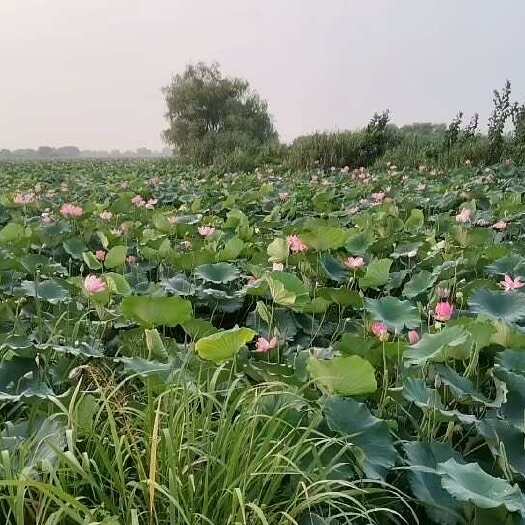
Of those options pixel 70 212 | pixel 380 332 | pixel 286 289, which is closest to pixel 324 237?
pixel 286 289

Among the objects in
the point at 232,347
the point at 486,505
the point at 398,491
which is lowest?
the point at 398,491

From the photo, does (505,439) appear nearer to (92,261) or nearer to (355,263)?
(355,263)

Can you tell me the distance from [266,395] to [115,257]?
4.76 ft

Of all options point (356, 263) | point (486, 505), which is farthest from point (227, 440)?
point (356, 263)

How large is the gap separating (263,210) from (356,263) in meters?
2.72

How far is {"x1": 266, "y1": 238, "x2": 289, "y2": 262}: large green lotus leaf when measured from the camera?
259cm

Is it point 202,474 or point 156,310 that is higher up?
point 156,310

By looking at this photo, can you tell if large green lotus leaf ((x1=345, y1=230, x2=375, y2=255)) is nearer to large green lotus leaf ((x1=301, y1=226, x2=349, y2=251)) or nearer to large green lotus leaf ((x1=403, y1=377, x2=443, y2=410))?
large green lotus leaf ((x1=301, y1=226, x2=349, y2=251))

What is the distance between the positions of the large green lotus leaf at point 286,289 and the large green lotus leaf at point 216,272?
33 cm

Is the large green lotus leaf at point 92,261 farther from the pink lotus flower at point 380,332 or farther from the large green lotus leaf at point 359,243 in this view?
the pink lotus flower at point 380,332

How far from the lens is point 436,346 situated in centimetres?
159

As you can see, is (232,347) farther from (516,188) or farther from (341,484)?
(516,188)

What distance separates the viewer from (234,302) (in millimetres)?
2371

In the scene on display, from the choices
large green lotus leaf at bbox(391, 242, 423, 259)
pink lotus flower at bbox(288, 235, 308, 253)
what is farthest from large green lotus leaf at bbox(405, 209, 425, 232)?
pink lotus flower at bbox(288, 235, 308, 253)
